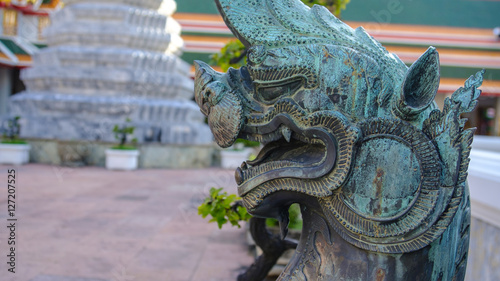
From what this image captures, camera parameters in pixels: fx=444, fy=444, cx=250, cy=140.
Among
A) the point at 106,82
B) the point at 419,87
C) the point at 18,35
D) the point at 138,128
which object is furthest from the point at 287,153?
the point at 18,35

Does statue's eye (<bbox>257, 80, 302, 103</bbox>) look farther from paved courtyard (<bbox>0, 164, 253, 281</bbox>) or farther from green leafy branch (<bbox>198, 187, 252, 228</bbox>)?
paved courtyard (<bbox>0, 164, 253, 281</bbox>)

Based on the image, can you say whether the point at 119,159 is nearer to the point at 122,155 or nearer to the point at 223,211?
the point at 122,155

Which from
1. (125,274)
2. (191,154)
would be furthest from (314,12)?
(191,154)

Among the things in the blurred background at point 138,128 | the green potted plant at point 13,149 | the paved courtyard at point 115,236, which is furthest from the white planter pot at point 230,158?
the green potted plant at point 13,149

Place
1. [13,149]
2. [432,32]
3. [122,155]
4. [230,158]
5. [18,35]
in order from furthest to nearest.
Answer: [18,35]
[432,32]
[230,158]
[13,149]
[122,155]

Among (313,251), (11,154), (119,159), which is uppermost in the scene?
(313,251)

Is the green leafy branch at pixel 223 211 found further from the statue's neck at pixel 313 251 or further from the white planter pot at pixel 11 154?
the white planter pot at pixel 11 154

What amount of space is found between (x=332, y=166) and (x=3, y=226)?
307 cm

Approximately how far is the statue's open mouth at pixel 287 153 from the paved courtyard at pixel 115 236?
54.5 inches

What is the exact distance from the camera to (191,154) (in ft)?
26.9

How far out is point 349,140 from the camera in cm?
107

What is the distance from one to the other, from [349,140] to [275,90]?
247 millimetres

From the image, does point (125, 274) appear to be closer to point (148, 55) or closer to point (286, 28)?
point (286, 28)

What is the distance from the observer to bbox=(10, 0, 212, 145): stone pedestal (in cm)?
858
